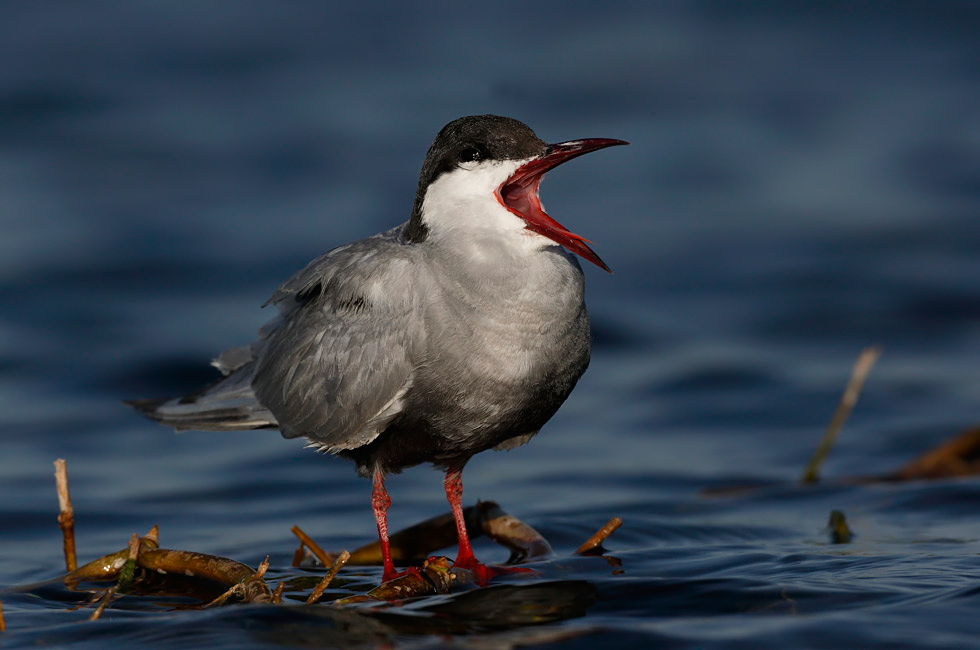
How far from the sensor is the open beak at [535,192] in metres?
5.49

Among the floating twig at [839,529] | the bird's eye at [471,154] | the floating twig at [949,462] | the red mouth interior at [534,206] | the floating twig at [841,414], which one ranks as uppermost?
the bird's eye at [471,154]

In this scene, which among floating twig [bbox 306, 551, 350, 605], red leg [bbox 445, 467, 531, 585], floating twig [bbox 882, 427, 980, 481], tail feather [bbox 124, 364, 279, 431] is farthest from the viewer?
floating twig [bbox 882, 427, 980, 481]

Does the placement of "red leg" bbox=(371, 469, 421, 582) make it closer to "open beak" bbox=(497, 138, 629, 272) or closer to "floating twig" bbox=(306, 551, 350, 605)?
"floating twig" bbox=(306, 551, 350, 605)

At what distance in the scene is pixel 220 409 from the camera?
6.86 meters

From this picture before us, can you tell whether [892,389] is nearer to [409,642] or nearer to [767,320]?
[767,320]

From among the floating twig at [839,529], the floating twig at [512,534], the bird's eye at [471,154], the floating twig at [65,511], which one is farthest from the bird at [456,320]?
the floating twig at [839,529]

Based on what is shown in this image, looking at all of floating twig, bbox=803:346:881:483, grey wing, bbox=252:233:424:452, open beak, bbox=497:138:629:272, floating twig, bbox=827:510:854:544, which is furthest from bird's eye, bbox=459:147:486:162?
floating twig, bbox=803:346:881:483

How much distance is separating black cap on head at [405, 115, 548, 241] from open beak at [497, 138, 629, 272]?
6cm

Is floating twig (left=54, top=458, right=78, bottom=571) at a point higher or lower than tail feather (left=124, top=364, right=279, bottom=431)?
lower

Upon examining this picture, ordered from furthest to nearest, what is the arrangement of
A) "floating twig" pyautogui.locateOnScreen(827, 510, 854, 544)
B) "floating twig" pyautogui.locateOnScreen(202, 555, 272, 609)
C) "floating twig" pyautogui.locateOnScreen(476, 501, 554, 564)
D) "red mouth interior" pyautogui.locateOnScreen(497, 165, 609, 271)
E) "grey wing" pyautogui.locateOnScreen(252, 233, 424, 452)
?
"floating twig" pyautogui.locateOnScreen(827, 510, 854, 544) → "floating twig" pyautogui.locateOnScreen(476, 501, 554, 564) → "grey wing" pyautogui.locateOnScreen(252, 233, 424, 452) → "red mouth interior" pyautogui.locateOnScreen(497, 165, 609, 271) → "floating twig" pyautogui.locateOnScreen(202, 555, 272, 609)

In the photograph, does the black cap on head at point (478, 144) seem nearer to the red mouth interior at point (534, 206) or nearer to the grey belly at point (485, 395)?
the red mouth interior at point (534, 206)

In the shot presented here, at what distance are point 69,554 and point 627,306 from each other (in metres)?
7.50

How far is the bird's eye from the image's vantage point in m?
5.75

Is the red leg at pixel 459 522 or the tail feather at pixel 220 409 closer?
the red leg at pixel 459 522
